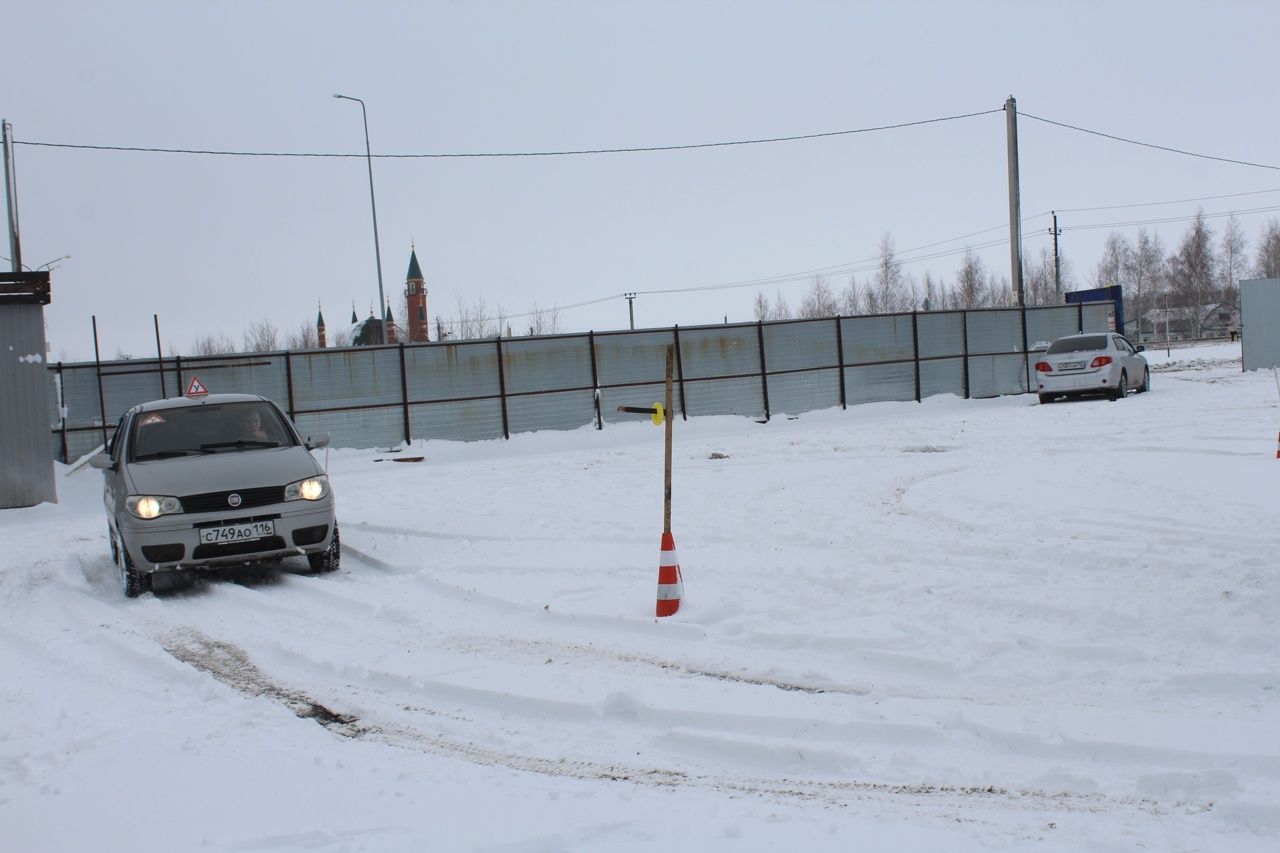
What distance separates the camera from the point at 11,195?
77.6 ft

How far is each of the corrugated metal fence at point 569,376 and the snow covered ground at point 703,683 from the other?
11138mm

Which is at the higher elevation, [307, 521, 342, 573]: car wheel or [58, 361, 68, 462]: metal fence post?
[58, 361, 68, 462]: metal fence post

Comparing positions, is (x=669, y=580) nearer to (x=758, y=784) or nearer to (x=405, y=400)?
(x=758, y=784)

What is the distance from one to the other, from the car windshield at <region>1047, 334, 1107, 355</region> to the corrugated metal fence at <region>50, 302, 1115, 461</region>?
14.6 ft

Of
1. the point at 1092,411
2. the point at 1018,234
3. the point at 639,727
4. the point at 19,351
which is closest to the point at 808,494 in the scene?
the point at 639,727

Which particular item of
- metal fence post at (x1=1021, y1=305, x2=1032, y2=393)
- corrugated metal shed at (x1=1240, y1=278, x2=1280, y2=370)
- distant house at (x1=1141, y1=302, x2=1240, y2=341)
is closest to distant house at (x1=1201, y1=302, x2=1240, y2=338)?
distant house at (x1=1141, y1=302, x2=1240, y2=341)

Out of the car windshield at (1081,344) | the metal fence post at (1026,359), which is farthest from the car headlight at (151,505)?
the metal fence post at (1026,359)

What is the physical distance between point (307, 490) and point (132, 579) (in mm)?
1538

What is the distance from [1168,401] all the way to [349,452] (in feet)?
55.4

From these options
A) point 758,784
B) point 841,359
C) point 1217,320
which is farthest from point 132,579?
point 1217,320

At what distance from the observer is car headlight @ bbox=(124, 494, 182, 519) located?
845 centimetres

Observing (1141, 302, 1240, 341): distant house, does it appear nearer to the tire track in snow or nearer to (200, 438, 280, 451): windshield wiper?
(200, 438, 280, 451): windshield wiper

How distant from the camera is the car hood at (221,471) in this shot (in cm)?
863

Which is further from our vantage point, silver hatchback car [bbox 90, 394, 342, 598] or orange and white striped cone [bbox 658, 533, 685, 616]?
silver hatchback car [bbox 90, 394, 342, 598]
